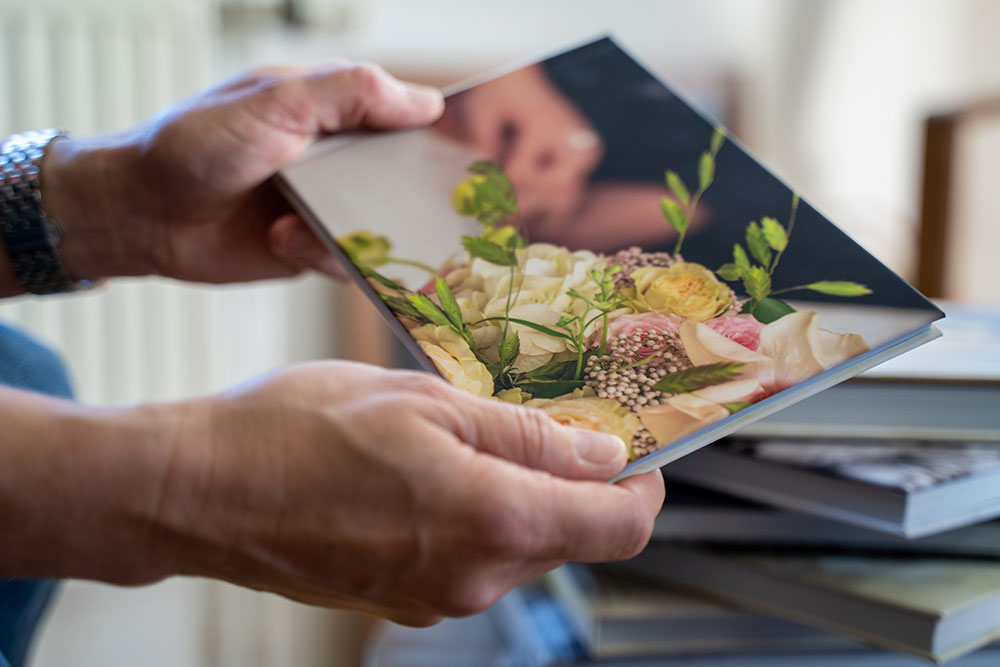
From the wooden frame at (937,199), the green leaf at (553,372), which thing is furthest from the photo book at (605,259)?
the wooden frame at (937,199)

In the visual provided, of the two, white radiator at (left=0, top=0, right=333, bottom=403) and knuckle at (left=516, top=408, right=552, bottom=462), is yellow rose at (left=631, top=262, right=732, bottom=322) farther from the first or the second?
white radiator at (left=0, top=0, right=333, bottom=403)

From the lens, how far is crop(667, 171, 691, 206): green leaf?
40 cm

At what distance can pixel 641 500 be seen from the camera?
31 cm

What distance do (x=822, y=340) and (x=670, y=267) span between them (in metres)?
0.08

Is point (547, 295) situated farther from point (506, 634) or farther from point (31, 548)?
point (506, 634)

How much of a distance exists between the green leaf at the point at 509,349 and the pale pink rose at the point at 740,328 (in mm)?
84

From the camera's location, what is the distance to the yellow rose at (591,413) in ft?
1.00

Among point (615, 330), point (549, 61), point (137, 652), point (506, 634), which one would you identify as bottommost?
point (137, 652)

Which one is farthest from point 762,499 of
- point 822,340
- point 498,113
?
point 498,113

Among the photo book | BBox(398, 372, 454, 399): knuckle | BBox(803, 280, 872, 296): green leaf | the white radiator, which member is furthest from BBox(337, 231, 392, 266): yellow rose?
the white radiator

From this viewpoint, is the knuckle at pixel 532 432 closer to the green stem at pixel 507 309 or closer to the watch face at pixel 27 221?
the green stem at pixel 507 309

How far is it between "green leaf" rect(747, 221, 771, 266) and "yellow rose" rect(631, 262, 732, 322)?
2cm

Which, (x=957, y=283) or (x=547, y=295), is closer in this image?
(x=547, y=295)

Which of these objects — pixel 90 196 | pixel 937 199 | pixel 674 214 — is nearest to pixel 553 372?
pixel 674 214
